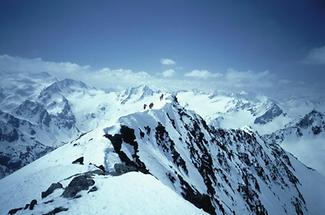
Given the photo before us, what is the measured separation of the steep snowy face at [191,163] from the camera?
5441cm

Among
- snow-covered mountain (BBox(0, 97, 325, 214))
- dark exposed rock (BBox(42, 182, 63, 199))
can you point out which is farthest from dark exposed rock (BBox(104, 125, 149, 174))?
dark exposed rock (BBox(42, 182, 63, 199))

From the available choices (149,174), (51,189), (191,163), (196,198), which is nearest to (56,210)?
(51,189)

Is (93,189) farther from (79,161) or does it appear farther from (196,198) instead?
(196,198)

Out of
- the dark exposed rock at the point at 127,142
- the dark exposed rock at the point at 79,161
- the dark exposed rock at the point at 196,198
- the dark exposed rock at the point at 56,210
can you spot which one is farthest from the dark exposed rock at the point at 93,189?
the dark exposed rock at the point at 196,198

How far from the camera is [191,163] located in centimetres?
7656

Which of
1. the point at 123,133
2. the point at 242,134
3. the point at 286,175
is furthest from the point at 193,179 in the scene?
the point at 286,175

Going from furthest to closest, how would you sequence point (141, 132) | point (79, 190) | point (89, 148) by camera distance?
point (141, 132) < point (89, 148) < point (79, 190)

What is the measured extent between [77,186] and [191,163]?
51.1 m

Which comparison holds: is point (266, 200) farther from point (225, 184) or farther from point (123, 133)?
point (123, 133)

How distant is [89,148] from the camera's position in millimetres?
50781

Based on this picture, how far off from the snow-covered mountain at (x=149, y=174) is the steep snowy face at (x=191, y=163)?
0.90ft

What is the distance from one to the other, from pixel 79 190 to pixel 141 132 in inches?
1526

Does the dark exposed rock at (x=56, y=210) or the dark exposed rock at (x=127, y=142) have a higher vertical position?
the dark exposed rock at (x=56, y=210)

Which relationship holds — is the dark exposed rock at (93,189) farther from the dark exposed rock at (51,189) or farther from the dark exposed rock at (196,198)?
the dark exposed rock at (196,198)
